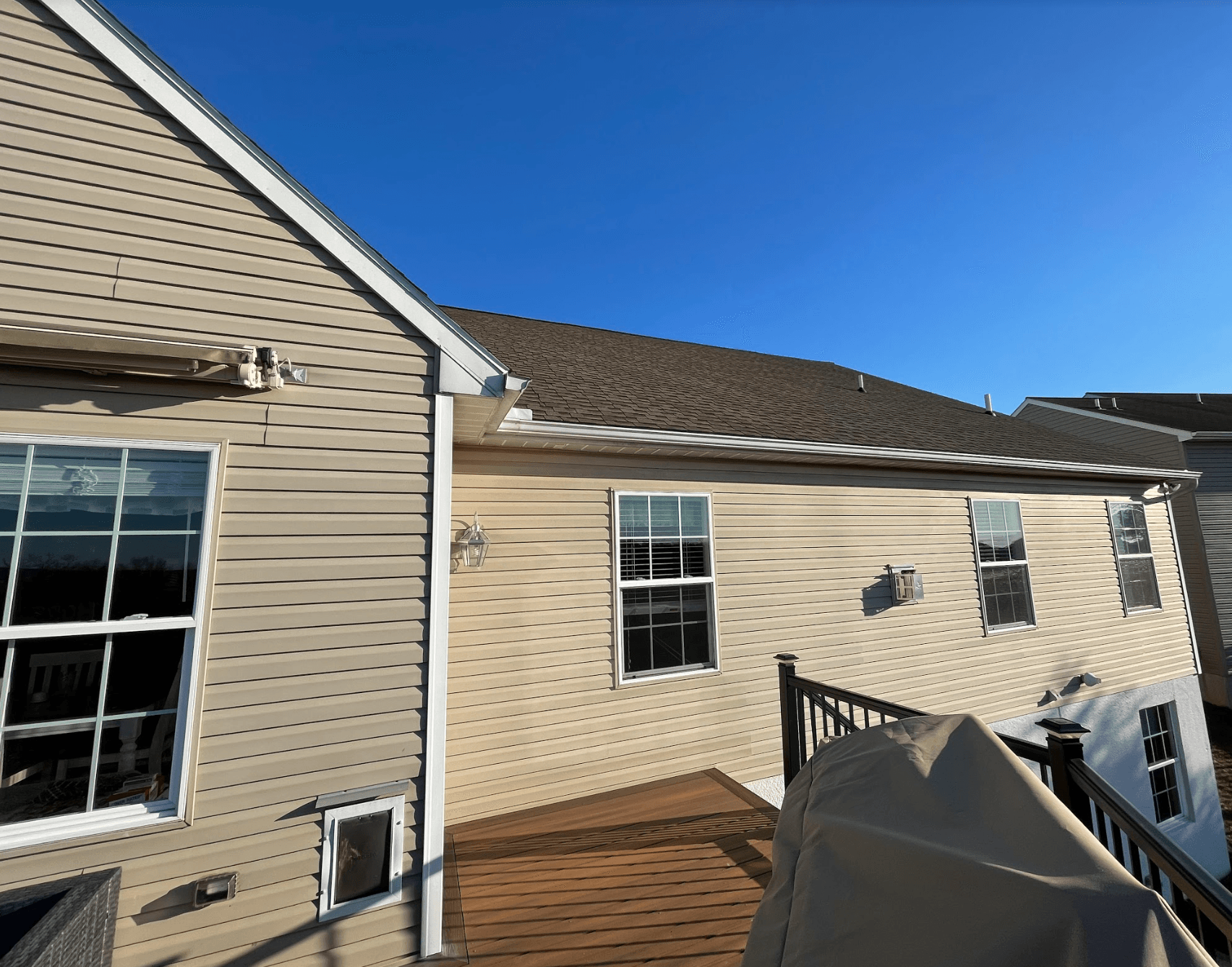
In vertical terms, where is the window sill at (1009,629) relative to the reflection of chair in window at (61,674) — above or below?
below

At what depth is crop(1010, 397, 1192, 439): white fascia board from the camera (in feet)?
44.7

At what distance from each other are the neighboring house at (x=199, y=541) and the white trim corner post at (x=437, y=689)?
0.05 ft

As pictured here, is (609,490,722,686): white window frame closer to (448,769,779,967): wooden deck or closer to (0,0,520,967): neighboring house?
(448,769,779,967): wooden deck

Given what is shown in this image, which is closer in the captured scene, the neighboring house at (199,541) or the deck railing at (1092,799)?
the deck railing at (1092,799)

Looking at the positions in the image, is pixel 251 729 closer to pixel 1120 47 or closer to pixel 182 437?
pixel 182 437

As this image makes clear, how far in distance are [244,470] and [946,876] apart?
3.34 m

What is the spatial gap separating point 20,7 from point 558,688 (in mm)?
5280

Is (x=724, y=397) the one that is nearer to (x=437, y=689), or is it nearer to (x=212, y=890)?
(x=437, y=689)

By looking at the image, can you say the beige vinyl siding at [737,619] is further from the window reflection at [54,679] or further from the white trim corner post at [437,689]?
the window reflection at [54,679]

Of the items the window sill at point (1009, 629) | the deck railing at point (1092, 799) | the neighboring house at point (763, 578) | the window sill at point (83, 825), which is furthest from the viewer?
the window sill at point (1009, 629)

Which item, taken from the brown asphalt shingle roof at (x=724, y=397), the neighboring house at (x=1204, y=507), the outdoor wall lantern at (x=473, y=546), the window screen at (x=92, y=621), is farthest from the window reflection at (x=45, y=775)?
the neighboring house at (x=1204, y=507)

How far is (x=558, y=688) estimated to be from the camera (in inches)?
182

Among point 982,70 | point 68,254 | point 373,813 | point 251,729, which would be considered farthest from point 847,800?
point 982,70

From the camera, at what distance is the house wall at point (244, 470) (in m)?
2.55
